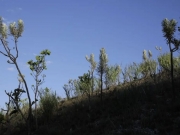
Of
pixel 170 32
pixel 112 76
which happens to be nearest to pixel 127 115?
pixel 170 32

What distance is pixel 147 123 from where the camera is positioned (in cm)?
870

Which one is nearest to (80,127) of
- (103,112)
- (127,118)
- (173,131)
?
(103,112)

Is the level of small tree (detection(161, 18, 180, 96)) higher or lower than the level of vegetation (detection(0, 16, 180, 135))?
higher

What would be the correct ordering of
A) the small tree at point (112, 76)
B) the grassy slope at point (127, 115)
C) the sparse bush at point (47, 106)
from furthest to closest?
the small tree at point (112, 76) → the sparse bush at point (47, 106) → the grassy slope at point (127, 115)

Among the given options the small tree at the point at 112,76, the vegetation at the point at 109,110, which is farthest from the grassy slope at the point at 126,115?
the small tree at the point at 112,76

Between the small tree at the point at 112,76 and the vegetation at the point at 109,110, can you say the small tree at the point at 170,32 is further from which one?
the small tree at the point at 112,76

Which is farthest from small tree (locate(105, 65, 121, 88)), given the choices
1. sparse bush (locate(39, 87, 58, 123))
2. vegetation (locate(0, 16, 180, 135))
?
sparse bush (locate(39, 87, 58, 123))

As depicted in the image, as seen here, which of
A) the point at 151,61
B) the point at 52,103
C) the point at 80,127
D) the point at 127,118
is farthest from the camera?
the point at 151,61

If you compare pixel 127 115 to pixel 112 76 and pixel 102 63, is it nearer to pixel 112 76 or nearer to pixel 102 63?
pixel 102 63

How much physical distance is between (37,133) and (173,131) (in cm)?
628

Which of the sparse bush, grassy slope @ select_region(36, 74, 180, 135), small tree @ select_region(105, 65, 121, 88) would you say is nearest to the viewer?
grassy slope @ select_region(36, 74, 180, 135)

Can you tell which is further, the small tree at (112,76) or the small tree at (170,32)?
the small tree at (112,76)

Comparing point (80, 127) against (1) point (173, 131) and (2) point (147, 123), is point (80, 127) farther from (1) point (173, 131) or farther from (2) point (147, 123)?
(1) point (173, 131)

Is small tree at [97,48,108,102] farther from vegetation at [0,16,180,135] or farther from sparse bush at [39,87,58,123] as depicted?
sparse bush at [39,87,58,123]
